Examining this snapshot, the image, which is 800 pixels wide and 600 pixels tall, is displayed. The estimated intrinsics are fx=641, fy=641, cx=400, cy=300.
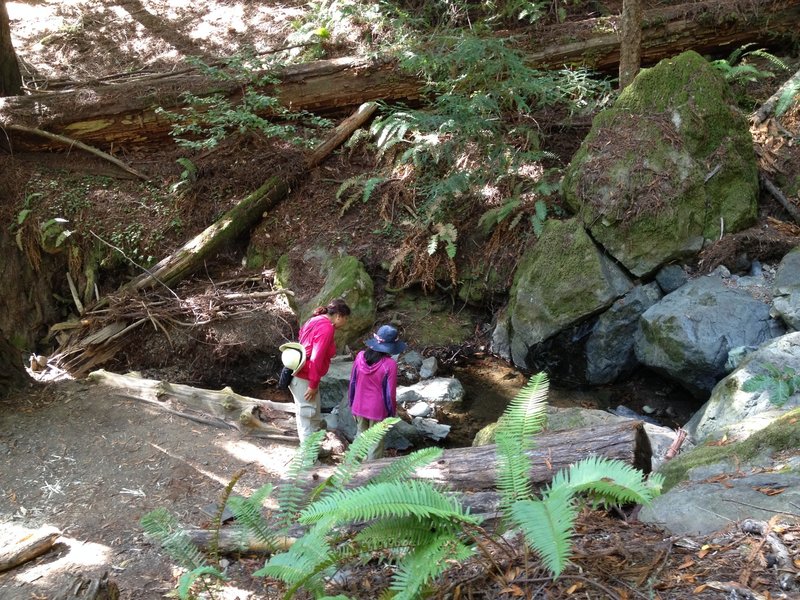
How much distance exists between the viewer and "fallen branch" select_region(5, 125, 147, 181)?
10.7 metres

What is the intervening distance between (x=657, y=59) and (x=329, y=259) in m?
6.71

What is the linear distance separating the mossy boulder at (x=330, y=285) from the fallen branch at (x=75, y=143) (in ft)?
11.0

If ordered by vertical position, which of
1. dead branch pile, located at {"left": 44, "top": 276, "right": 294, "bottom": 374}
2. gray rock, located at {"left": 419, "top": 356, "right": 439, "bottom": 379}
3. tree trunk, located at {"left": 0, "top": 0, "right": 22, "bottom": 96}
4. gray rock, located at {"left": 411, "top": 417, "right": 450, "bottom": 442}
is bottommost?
gray rock, located at {"left": 411, "top": 417, "right": 450, "bottom": 442}

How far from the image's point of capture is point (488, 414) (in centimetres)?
776

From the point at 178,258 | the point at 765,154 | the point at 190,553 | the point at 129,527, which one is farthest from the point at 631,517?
the point at 178,258

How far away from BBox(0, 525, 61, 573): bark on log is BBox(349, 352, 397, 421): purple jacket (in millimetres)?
2655

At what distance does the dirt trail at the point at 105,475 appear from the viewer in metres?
4.46

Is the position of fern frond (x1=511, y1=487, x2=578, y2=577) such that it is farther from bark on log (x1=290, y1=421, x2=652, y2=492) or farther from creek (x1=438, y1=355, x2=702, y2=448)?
creek (x1=438, y1=355, x2=702, y2=448)

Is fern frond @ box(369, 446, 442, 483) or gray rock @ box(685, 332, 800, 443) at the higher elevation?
fern frond @ box(369, 446, 442, 483)

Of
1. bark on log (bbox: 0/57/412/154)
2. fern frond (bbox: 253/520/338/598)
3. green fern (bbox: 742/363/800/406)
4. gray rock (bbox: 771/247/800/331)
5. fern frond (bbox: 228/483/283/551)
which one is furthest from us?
bark on log (bbox: 0/57/412/154)

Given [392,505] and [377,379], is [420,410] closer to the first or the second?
[377,379]

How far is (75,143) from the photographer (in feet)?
35.9

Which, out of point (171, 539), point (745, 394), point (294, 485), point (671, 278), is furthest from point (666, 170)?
point (171, 539)

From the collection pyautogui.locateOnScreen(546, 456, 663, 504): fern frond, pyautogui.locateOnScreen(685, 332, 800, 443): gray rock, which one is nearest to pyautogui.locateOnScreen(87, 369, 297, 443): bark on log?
pyautogui.locateOnScreen(685, 332, 800, 443): gray rock
